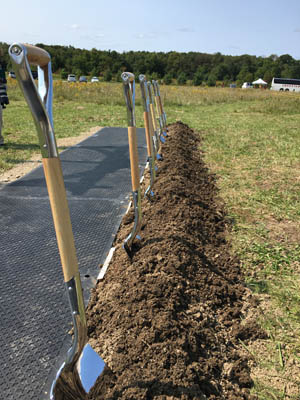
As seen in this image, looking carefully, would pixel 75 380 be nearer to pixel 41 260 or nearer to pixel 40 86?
pixel 40 86

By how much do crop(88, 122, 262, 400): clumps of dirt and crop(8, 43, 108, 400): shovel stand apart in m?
0.12

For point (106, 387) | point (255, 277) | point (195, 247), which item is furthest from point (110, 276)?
point (255, 277)

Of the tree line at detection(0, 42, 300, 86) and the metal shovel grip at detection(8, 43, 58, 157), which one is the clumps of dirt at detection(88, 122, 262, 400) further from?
the tree line at detection(0, 42, 300, 86)

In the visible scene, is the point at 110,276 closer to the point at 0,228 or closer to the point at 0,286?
the point at 0,286

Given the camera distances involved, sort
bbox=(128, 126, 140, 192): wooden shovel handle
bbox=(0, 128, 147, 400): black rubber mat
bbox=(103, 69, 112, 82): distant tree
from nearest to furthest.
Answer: bbox=(0, 128, 147, 400): black rubber mat
bbox=(128, 126, 140, 192): wooden shovel handle
bbox=(103, 69, 112, 82): distant tree

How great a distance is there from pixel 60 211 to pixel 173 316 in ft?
3.12

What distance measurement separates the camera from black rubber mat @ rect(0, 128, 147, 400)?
1.67 meters

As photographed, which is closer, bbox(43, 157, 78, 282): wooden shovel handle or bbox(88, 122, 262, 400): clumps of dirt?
bbox(43, 157, 78, 282): wooden shovel handle

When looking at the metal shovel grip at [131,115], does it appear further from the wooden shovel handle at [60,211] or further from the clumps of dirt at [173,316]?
the wooden shovel handle at [60,211]

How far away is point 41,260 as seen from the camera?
8.47 feet

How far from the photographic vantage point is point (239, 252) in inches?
111

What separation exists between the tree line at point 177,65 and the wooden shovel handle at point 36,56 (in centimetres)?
4819

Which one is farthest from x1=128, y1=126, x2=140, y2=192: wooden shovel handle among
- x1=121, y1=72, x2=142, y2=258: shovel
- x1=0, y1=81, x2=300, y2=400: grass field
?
x1=0, y1=81, x2=300, y2=400: grass field

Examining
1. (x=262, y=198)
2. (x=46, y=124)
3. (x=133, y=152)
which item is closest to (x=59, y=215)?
(x=46, y=124)
